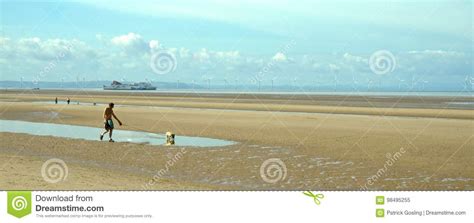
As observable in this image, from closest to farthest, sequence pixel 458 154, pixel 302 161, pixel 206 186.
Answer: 1. pixel 206 186
2. pixel 302 161
3. pixel 458 154

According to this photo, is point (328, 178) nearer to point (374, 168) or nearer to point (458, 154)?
point (374, 168)

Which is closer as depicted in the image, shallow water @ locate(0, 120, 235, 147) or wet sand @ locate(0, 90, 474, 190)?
wet sand @ locate(0, 90, 474, 190)

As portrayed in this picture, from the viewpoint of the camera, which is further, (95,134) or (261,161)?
(95,134)

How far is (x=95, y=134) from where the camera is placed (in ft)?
81.5

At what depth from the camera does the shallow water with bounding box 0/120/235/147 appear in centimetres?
2188

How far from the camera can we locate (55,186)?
11023 mm

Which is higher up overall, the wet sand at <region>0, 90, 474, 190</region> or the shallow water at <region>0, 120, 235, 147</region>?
the shallow water at <region>0, 120, 235, 147</region>

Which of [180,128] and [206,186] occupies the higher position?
[180,128]

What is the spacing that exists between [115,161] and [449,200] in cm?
1131

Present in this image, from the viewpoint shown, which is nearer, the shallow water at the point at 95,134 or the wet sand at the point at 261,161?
the wet sand at the point at 261,161

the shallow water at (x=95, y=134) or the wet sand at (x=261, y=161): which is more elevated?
the shallow water at (x=95, y=134)

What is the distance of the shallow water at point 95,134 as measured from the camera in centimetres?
2188

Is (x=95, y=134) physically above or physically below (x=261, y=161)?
above

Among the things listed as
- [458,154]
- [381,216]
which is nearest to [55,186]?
[381,216]
